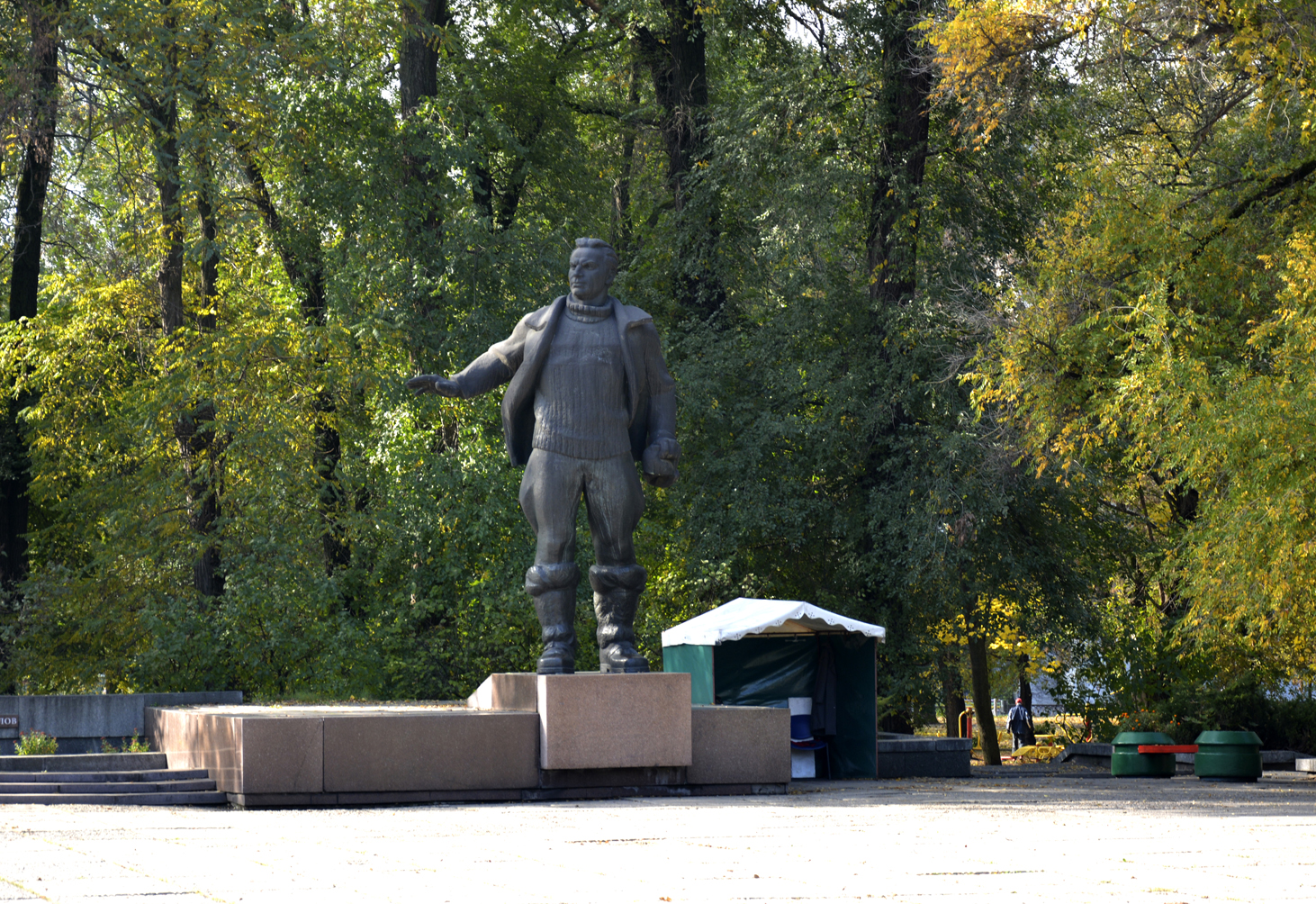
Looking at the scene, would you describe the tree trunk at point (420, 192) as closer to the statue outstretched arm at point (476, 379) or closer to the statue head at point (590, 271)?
the statue outstretched arm at point (476, 379)

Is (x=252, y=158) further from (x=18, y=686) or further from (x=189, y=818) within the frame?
(x=189, y=818)

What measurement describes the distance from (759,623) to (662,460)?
18.8 ft

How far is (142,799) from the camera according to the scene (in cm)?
1023

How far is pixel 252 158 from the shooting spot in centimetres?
2164

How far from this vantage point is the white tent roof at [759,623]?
16.2 metres

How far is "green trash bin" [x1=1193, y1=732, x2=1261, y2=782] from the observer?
55.0 ft

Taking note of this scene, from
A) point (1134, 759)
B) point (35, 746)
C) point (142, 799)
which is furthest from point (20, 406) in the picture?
point (1134, 759)

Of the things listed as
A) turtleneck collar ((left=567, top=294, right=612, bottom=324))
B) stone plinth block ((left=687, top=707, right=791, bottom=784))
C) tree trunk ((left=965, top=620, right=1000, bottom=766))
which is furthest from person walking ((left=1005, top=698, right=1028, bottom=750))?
turtleneck collar ((left=567, top=294, right=612, bottom=324))

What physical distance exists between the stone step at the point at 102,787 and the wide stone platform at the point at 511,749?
19 cm

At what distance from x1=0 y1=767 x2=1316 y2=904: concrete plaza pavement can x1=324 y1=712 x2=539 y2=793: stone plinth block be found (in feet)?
0.94

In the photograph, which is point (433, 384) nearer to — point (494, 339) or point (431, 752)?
point (431, 752)

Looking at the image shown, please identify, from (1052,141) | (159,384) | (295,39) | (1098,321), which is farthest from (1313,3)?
(159,384)

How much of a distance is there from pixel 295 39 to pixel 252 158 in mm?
2954

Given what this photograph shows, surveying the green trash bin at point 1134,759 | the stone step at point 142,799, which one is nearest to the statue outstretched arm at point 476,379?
the stone step at point 142,799
